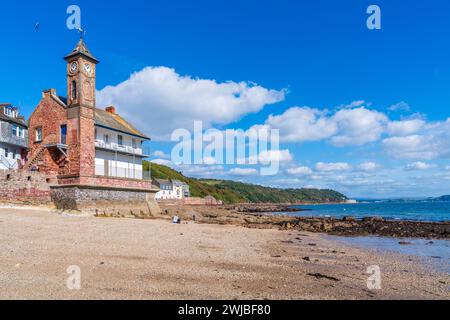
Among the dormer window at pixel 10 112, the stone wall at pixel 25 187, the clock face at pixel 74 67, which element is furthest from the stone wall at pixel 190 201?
the stone wall at pixel 25 187

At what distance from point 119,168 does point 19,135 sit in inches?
601

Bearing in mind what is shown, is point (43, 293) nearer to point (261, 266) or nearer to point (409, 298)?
point (261, 266)

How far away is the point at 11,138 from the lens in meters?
41.0

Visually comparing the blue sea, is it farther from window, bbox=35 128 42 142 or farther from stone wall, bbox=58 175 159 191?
window, bbox=35 128 42 142

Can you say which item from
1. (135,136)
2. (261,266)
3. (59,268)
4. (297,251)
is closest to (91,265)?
(59,268)

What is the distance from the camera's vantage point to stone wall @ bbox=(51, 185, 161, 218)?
29.3 m

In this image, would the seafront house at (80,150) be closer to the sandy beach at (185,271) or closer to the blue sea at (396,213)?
the sandy beach at (185,271)

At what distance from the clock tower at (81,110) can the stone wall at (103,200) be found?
1633mm

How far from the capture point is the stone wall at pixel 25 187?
26.5 m

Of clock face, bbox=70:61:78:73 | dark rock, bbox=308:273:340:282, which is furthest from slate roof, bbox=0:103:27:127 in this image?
dark rock, bbox=308:273:340:282

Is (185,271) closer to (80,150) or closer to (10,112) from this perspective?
(80,150)

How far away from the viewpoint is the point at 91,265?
407 inches

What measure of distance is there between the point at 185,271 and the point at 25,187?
904 inches

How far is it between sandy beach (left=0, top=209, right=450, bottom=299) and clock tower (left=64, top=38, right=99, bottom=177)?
49.6 feet
